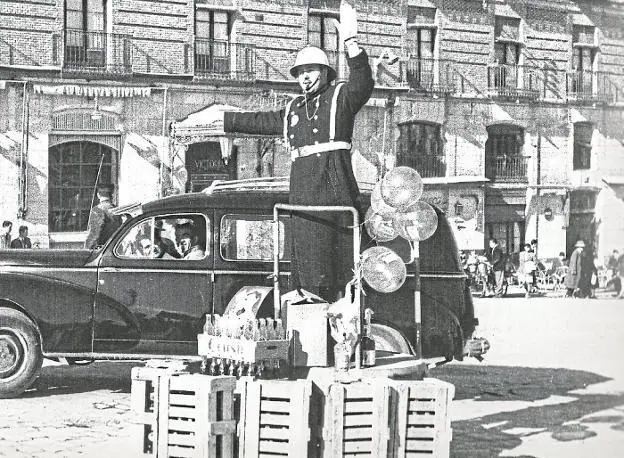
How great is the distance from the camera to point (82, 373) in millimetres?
7766

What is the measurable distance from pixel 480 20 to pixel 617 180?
5.53 feet

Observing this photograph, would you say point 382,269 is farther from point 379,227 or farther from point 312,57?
point 312,57

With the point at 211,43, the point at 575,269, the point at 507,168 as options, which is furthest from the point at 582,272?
the point at 211,43

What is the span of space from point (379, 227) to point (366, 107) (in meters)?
2.00

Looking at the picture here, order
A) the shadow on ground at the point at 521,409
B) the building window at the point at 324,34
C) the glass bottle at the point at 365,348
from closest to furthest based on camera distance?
the glass bottle at the point at 365,348
the shadow on ground at the point at 521,409
the building window at the point at 324,34

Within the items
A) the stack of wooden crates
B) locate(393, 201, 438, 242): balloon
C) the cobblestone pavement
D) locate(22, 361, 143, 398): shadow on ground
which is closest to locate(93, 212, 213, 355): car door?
the cobblestone pavement

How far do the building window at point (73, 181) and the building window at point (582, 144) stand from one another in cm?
334

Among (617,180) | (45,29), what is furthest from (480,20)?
(45,29)

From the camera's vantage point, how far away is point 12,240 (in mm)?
6953

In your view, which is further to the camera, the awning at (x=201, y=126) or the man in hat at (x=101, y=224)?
the awning at (x=201, y=126)

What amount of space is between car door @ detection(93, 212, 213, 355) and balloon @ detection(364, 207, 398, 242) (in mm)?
1169

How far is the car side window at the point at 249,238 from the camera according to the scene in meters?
6.91

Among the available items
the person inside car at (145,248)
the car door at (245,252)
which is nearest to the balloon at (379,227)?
the car door at (245,252)

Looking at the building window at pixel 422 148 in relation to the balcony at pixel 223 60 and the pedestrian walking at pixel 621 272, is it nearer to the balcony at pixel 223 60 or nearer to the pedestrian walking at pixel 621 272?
the balcony at pixel 223 60
